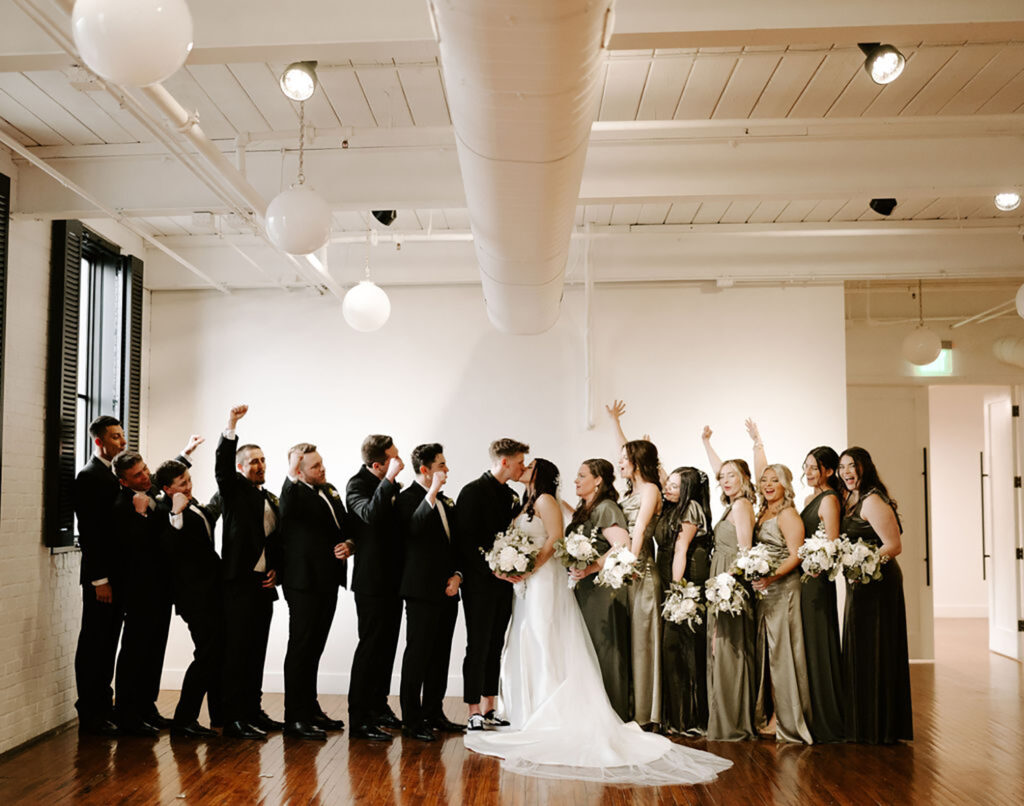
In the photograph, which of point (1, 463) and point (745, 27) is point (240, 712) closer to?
point (1, 463)

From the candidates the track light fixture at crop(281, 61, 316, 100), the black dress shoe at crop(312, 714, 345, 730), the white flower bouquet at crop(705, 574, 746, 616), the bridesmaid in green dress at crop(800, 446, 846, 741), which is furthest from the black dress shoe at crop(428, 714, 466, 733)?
the track light fixture at crop(281, 61, 316, 100)

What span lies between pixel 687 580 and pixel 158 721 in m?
3.63

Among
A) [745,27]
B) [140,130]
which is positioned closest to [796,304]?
[745,27]

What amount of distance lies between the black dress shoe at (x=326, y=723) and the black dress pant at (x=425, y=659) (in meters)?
0.53

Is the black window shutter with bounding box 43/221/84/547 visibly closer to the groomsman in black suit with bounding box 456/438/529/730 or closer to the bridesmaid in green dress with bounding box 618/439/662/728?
the groomsman in black suit with bounding box 456/438/529/730

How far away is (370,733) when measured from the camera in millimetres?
6164

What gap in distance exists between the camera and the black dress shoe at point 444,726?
6.37 meters

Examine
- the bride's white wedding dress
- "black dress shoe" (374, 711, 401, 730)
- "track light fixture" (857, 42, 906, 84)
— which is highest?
"track light fixture" (857, 42, 906, 84)

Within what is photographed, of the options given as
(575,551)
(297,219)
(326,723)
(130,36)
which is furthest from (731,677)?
(130,36)

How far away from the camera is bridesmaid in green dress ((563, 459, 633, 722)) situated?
6230 millimetres

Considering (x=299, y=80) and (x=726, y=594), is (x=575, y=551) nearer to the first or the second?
(x=726, y=594)

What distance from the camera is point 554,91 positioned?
321cm

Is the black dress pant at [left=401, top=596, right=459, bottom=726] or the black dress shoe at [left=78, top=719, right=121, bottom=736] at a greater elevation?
the black dress pant at [left=401, top=596, right=459, bottom=726]

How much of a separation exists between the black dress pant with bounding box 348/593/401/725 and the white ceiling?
8.52 ft
